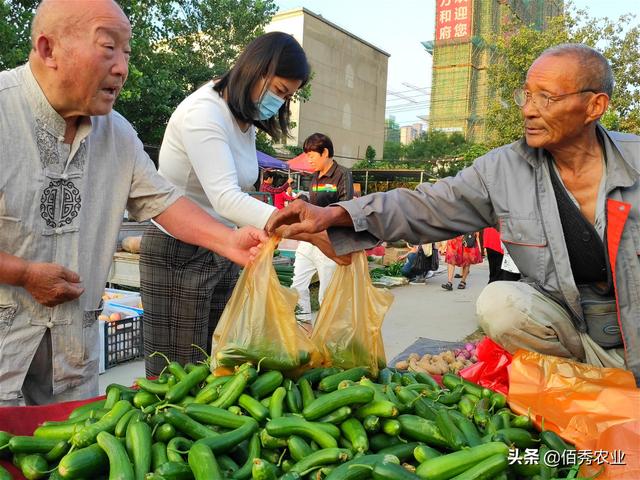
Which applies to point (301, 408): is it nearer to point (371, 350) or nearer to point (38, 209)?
point (371, 350)

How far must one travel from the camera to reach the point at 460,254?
974cm

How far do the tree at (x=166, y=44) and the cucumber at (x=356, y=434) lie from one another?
1048 centimetres

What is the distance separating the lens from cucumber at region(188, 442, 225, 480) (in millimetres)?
1520

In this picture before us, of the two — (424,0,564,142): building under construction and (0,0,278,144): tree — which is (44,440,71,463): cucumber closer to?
(0,0,278,144): tree

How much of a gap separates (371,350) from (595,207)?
1.30 meters

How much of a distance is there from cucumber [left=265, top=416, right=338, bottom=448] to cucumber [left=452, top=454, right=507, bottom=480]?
419 mm

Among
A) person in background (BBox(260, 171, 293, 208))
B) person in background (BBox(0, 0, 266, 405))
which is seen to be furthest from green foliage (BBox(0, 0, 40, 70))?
person in background (BBox(0, 0, 266, 405))

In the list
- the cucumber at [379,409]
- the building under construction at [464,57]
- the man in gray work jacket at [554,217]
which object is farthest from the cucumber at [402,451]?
the building under construction at [464,57]

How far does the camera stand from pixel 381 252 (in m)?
10.9

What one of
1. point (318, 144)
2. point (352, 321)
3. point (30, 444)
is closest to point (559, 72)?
point (352, 321)

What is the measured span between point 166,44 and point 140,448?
17.4 m

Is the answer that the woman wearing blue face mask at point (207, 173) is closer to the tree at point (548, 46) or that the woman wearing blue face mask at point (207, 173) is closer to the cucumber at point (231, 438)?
the cucumber at point (231, 438)

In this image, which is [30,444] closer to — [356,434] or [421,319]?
[356,434]

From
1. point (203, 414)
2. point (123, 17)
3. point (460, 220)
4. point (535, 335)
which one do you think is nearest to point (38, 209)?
point (123, 17)
